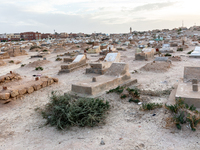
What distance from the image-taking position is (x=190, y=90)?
16.8 feet

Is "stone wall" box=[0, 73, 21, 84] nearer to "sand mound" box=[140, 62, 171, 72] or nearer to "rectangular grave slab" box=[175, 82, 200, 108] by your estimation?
"sand mound" box=[140, 62, 171, 72]

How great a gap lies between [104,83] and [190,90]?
2.87m

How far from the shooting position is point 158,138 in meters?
3.71

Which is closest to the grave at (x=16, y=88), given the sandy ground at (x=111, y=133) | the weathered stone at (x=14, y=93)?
the weathered stone at (x=14, y=93)

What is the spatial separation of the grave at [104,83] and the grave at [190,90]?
235cm

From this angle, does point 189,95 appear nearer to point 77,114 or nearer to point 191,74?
point 191,74

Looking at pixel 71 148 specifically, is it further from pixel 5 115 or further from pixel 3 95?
pixel 3 95

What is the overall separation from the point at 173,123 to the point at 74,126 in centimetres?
242

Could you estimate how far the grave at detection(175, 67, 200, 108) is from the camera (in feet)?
14.9

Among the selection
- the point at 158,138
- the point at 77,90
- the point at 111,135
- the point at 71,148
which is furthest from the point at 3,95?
the point at 158,138

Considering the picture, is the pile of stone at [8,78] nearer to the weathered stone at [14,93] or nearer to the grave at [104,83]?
→ the weathered stone at [14,93]

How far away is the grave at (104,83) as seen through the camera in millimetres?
5984

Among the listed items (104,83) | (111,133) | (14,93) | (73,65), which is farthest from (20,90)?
(73,65)

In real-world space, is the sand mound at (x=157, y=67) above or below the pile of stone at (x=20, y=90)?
above
